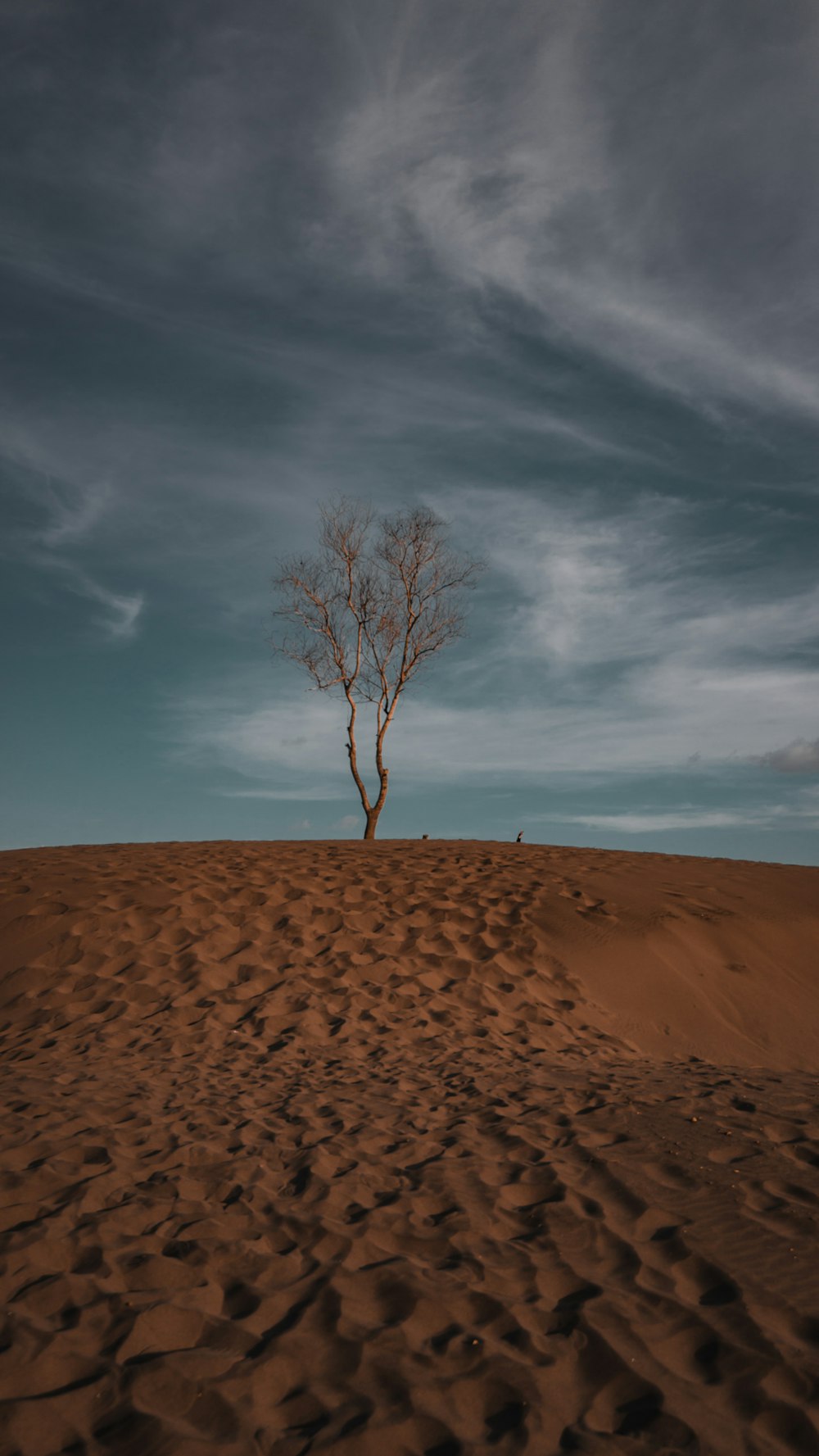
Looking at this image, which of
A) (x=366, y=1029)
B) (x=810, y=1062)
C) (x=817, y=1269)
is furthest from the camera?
(x=810, y=1062)

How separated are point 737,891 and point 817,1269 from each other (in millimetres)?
9766

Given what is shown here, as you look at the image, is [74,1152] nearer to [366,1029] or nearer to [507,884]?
[366,1029]

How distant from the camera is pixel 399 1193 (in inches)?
170

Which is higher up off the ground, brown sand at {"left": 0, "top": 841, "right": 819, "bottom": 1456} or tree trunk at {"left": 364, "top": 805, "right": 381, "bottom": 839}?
tree trunk at {"left": 364, "top": 805, "right": 381, "bottom": 839}

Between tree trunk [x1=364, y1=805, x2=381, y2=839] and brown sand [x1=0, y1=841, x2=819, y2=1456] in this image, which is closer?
brown sand [x1=0, y1=841, x2=819, y2=1456]

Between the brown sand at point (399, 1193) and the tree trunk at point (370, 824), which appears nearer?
the brown sand at point (399, 1193)

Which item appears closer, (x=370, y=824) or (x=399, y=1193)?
(x=399, y=1193)

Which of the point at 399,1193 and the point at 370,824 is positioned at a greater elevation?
the point at 370,824

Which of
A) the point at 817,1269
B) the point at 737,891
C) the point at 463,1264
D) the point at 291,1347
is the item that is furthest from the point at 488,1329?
the point at 737,891

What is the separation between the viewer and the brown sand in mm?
2871

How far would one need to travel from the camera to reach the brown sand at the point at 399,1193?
2.87 metres

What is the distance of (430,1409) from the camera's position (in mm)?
2816

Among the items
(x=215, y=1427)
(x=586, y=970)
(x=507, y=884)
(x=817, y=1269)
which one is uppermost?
(x=507, y=884)

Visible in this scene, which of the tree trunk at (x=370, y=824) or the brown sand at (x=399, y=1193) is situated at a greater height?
the tree trunk at (x=370, y=824)
